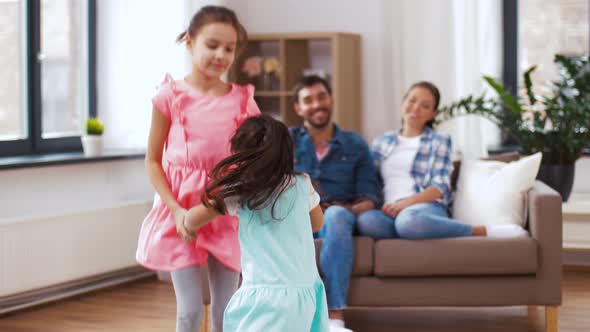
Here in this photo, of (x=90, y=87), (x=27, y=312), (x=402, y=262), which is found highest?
(x=90, y=87)

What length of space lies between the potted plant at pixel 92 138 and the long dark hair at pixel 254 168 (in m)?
2.48

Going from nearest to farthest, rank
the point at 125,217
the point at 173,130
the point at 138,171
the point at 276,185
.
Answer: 1. the point at 276,185
2. the point at 173,130
3. the point at 125,217
4. the point at 138,171

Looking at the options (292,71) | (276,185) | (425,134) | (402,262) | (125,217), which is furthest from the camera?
(292,71)

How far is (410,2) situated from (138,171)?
185 cm

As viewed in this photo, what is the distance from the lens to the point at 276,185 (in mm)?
2029

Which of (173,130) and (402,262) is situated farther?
(402,262)

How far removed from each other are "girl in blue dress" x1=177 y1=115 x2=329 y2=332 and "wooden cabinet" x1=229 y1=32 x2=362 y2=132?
9.66 feet

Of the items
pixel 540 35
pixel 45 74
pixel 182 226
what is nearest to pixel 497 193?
pixel 182 226

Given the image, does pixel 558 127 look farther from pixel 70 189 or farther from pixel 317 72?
pixel 70 189

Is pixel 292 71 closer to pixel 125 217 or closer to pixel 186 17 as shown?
pixel 186 17

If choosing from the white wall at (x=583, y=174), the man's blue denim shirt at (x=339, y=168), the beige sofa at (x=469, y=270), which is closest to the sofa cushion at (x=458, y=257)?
the beige sofa at (x=469, y=270)

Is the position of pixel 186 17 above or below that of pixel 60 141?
above

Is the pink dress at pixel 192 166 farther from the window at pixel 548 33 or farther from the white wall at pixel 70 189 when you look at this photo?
the window at pixel 548 33

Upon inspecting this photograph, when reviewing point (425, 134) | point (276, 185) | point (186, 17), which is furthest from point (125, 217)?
point (276, 185)
